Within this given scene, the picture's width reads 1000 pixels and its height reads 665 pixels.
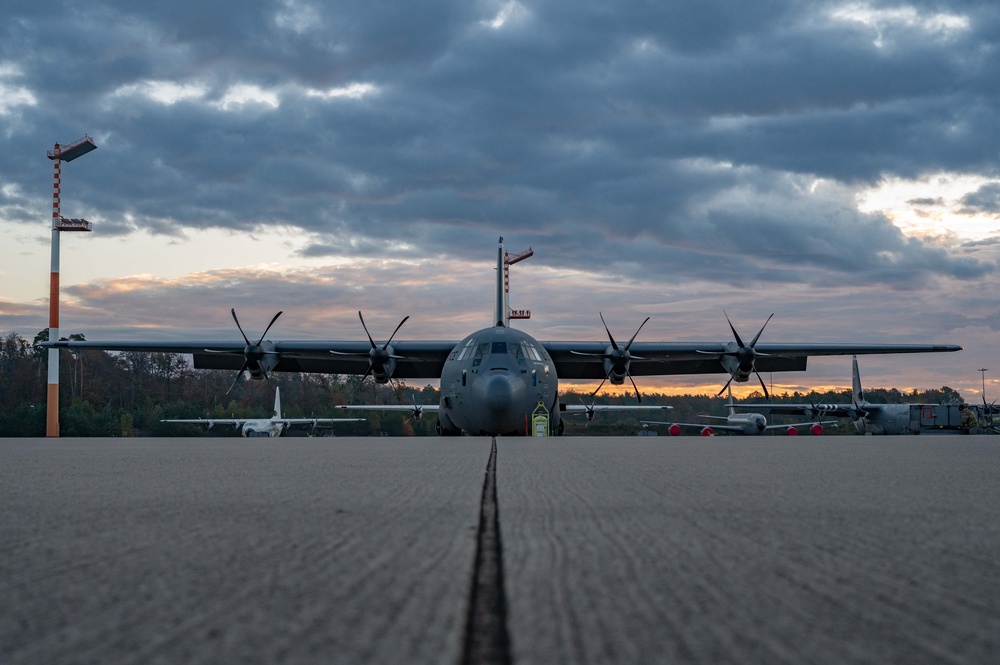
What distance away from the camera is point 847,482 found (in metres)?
5.27

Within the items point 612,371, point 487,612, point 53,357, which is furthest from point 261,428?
point 487,612

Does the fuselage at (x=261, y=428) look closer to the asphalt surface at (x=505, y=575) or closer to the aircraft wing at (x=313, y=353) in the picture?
the aircraft wing at (x=313, y=353)

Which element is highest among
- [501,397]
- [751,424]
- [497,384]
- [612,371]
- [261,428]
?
[612,371]

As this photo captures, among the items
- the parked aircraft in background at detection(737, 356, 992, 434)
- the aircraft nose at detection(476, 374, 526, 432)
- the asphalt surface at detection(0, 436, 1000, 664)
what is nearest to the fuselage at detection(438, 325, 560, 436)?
the aircraft nose at detection(476, 374, 526, 432)

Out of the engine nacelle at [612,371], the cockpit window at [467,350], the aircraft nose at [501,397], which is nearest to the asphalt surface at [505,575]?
the aircraft nose at [501,397]

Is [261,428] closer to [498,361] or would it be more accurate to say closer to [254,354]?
[254,354]

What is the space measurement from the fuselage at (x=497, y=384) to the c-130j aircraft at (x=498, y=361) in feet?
0.09

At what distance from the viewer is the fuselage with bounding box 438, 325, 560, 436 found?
773 inches

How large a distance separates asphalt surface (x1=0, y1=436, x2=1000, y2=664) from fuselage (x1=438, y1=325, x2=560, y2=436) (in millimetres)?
14965

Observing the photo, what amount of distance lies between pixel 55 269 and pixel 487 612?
6121cm

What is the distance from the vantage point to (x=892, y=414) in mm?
59125

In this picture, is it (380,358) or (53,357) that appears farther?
(53,357)

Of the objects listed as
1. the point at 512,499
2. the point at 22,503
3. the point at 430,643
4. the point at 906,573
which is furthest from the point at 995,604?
the point at 22,503

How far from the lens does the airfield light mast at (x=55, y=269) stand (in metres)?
52.0
